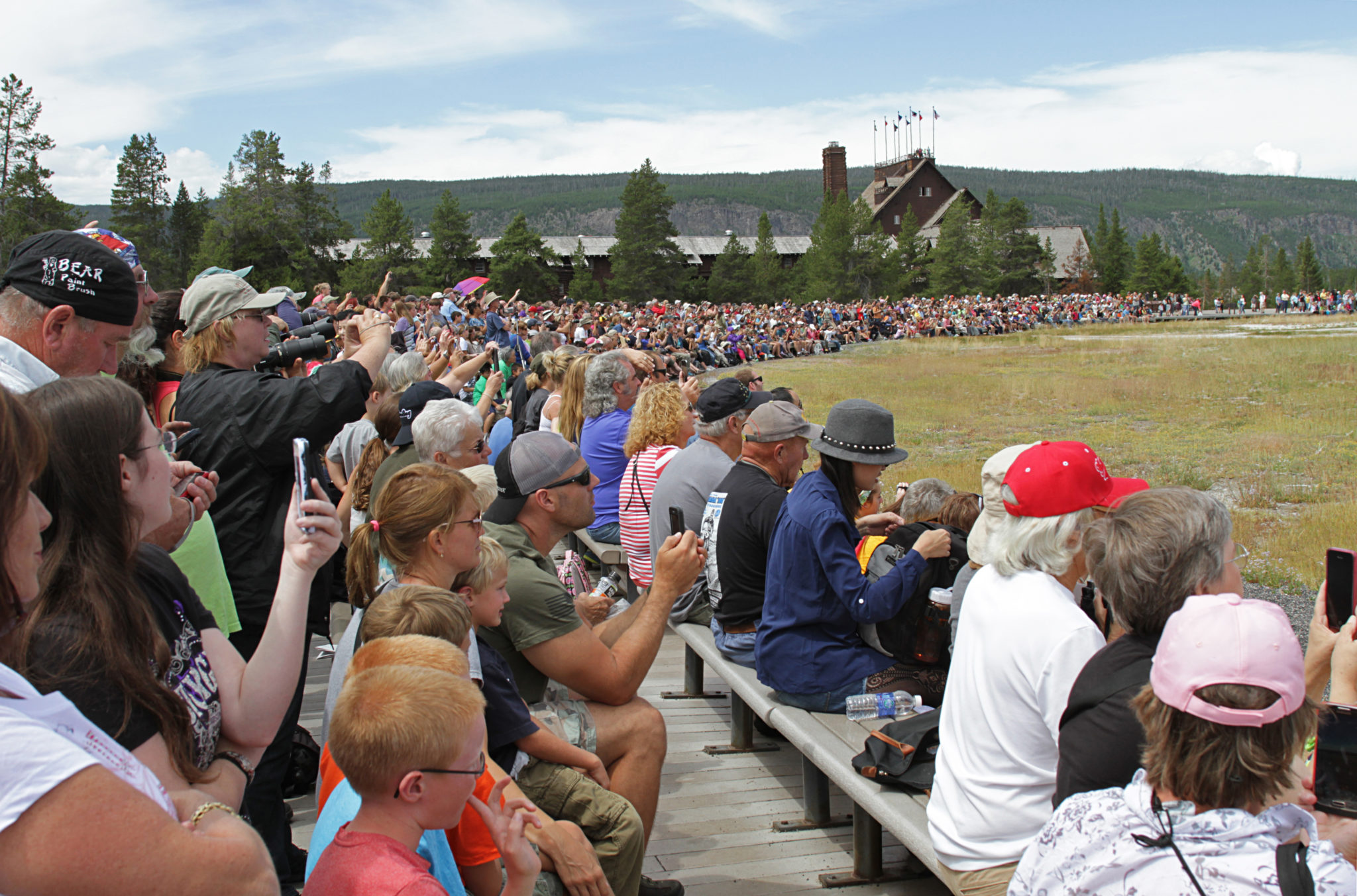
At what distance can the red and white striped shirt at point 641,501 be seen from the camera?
586cm

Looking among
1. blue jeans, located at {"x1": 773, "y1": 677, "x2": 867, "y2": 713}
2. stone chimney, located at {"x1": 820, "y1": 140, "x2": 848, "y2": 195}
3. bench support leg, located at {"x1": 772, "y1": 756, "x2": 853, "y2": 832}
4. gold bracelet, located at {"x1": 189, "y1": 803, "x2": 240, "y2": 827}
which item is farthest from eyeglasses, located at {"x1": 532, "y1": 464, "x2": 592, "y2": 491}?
stone chimney, located at {"x1": 820, "y1": 140, "x2": 848, "y2": 195}

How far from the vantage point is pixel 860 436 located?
4047 mm

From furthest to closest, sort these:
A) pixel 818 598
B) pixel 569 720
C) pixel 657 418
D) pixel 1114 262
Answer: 1. pixel 1114 262
2. pixel 657 418
3. pixel 818 598
4. pixel 569 720

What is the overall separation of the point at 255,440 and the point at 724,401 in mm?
2651

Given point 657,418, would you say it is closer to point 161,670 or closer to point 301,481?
point 301,481

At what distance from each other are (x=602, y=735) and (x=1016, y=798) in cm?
134

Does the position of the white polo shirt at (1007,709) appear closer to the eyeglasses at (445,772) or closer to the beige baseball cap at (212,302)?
the eyeglasses at (445,772)

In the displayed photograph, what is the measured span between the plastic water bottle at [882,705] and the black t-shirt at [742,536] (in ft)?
2.15

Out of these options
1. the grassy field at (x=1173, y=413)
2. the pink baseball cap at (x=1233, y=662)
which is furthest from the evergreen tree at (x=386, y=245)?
the pink baseball cap at (x=1233, y=662)

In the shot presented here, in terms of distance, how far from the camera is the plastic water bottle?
3844mm

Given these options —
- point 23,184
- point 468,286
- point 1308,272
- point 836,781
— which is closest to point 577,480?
point 836,781

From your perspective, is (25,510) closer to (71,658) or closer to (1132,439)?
(71,658)

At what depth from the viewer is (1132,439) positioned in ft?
54.8

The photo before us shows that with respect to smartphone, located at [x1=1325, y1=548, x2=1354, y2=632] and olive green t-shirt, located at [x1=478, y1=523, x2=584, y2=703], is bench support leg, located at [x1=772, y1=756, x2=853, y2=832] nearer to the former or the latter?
olive green t-shirt, located at [x1=478, y1=523, x2=584, y2=703]
